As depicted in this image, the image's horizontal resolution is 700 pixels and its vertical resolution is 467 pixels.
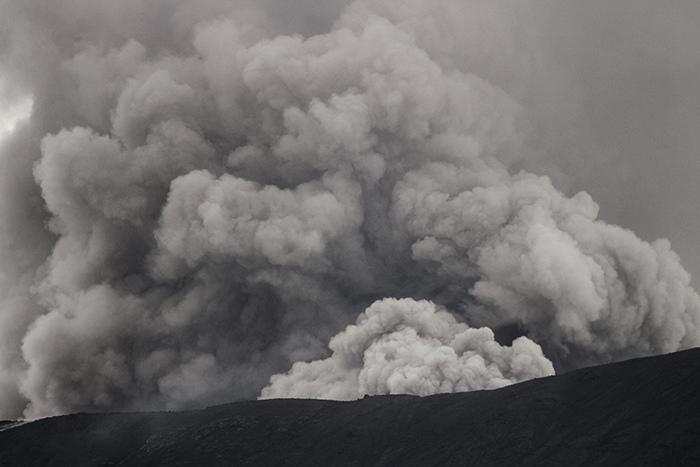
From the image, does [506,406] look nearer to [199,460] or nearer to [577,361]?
[199,460]

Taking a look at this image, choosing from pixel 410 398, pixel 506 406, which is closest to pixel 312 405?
pixel 410 398

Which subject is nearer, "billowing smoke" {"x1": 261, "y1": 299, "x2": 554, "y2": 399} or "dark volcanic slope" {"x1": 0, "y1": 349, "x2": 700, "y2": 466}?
"dark volcanic slope" {"x1": 0, "y1": 349, "x2": 700, "y2": 466}

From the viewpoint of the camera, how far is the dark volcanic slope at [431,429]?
22.4m

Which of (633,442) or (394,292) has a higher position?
(394,292)

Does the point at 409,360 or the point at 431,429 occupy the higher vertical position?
the point at 409,360

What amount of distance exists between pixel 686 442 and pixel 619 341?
89.8 feet

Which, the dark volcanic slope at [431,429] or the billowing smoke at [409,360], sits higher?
the billowing smoke at [409,360]

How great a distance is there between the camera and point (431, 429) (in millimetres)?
27219

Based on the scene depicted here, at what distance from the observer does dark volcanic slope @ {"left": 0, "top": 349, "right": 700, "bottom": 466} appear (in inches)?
883

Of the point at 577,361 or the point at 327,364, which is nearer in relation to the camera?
the point at 327,364

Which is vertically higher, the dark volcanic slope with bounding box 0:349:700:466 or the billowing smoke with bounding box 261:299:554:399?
the billowing smoke with bounding box 261:299:554:399

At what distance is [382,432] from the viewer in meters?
28.2

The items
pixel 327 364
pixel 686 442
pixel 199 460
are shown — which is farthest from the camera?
pixel 327 364

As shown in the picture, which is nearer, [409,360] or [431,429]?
[431,429]
